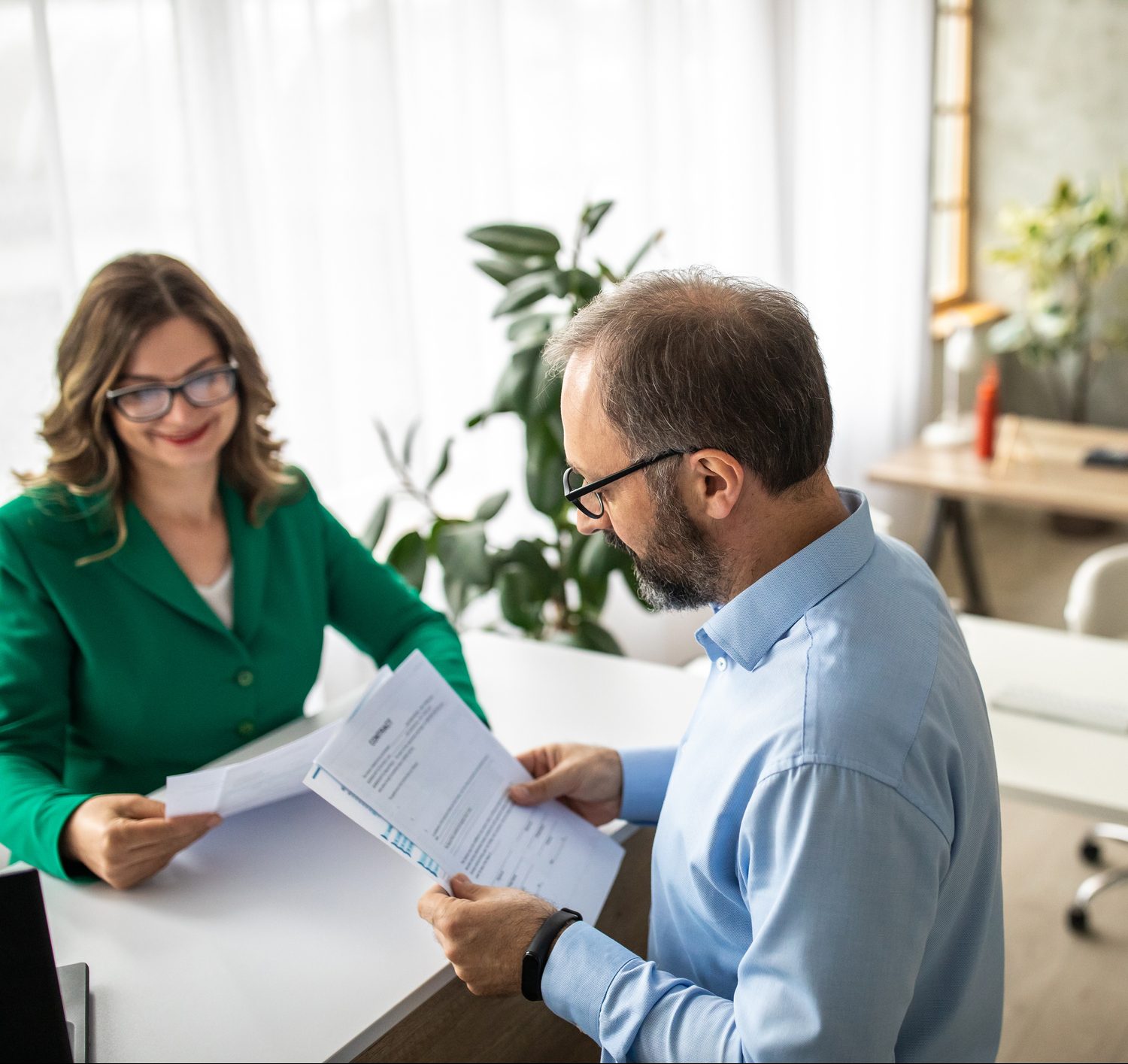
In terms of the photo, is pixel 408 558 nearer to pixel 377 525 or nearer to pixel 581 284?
pixel 377 525

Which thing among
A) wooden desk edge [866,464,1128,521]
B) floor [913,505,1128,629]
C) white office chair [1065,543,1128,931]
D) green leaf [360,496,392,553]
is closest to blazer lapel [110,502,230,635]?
green leaf [360,496,392,553]

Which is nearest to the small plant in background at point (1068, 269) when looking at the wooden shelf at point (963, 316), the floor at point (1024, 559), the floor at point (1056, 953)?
the wooden shelf at point (963, 316)

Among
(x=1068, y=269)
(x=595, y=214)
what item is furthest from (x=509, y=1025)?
(x=1068, y=269)

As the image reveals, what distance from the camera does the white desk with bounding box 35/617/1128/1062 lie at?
4.03 ft

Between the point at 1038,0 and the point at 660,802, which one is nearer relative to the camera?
the point at 660,802

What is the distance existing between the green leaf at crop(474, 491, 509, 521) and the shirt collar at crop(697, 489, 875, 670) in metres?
1.65

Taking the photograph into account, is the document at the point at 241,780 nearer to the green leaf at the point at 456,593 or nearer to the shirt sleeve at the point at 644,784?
the shirt sleeve at the point at 644,784

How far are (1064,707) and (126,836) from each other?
1.56 m

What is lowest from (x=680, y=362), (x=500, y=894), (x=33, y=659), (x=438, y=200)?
(x=500, y=894)

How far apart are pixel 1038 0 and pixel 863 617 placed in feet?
17.5

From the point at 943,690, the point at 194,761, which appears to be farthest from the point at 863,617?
the point at 194,761

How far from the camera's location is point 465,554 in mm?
2582

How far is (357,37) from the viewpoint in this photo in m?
2.74

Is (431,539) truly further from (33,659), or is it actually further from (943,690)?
(943,690)
